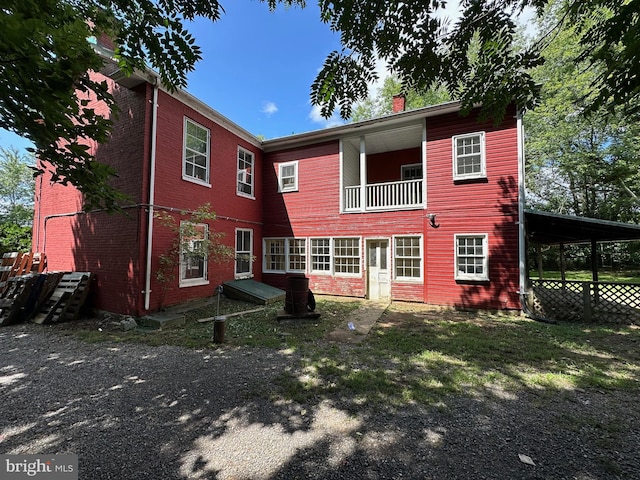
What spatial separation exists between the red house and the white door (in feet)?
0.13

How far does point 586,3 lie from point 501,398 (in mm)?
4391

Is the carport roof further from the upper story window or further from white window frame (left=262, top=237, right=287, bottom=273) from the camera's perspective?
the upper story window

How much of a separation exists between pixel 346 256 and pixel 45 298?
947 cm

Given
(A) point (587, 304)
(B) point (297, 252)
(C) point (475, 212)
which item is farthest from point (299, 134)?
(A) point (587, 304)

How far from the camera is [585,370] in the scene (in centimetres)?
436

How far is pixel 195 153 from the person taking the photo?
9.13 meters

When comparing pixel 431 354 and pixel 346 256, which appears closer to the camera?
pixel 431 354

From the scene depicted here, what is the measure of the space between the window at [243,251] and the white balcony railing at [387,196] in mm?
4344

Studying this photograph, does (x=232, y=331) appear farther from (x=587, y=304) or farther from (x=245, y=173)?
(x=587, y=304)

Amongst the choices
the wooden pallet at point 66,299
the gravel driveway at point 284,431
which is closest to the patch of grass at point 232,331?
the wooden pallet at point 66,299

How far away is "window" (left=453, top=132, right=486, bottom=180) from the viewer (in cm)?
893

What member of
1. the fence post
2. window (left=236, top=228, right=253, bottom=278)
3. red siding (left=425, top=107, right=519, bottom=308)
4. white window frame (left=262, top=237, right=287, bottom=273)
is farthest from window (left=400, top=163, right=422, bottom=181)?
window (left=236, top=228, right=253, bottom=278)

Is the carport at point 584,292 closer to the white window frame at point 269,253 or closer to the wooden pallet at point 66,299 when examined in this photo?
the white window frame at point 269,253

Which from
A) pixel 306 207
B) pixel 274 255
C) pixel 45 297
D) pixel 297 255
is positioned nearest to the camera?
pixel 45 297
